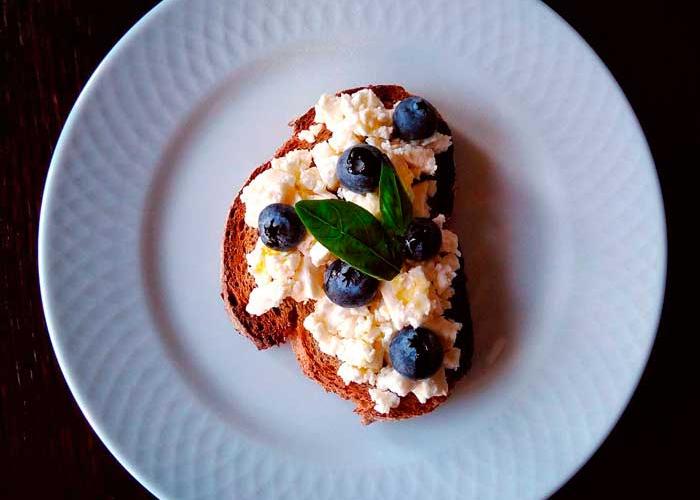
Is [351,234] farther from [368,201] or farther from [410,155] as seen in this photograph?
[410,155]

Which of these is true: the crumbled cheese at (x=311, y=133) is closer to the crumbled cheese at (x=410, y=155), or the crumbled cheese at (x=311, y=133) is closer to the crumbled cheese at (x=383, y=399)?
the crumbled cheese at (x=410, y=155)

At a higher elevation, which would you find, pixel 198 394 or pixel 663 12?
pixel 663 12

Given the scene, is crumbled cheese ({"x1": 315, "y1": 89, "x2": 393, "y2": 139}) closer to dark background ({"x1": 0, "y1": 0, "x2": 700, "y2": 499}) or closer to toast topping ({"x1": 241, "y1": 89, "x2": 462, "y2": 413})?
toast topping ({"x1": 241, "y1": 89, "x2": 462, "y2": 413})

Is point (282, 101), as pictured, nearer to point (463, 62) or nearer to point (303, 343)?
point (463, 62)

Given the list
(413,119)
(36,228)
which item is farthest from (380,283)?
(36,228)

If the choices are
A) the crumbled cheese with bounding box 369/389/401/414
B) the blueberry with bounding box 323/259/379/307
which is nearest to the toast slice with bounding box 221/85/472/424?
the crumbled cheese with bounding box 369/389/401/414

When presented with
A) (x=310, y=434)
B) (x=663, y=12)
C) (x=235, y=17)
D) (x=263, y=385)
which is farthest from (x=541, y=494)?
(x=235, y=17)
